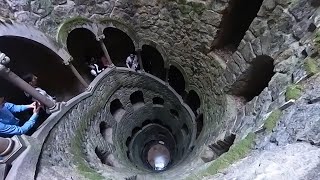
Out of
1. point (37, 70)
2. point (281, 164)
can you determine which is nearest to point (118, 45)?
point (37, 70)

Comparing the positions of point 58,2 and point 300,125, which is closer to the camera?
point 300,125

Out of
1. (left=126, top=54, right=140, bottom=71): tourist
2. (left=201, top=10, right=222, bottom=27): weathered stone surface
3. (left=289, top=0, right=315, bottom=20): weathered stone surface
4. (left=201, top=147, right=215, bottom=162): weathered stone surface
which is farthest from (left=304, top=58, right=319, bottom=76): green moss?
(left=126, top=54, right=140, bottom=71): tourist

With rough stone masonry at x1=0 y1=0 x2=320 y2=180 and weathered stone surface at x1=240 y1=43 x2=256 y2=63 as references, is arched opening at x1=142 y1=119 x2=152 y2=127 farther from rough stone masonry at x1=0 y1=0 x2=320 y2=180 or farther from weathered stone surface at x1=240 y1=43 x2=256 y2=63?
weathered stone surface at x1=240 y1=43 x2=256 y2=63

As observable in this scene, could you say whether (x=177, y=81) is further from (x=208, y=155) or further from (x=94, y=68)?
(x=208, y=155)

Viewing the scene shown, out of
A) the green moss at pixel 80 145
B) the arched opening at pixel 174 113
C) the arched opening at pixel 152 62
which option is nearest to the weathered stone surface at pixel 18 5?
the green moss at pixel 80 145

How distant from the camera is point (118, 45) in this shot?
25.1ft

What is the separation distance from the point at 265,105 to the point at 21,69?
448 cm

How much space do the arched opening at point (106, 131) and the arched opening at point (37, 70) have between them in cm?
105

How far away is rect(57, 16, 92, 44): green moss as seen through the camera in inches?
221

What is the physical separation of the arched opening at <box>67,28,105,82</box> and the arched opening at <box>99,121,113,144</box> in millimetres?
1136

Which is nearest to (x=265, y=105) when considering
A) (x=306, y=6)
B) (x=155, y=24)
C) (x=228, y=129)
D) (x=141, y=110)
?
(x=228, y=129)

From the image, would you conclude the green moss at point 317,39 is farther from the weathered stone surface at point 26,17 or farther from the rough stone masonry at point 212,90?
the weathered stone surface at point 26,17

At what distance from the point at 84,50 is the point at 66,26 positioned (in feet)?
4.41

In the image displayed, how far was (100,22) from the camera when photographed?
6.34 metres
